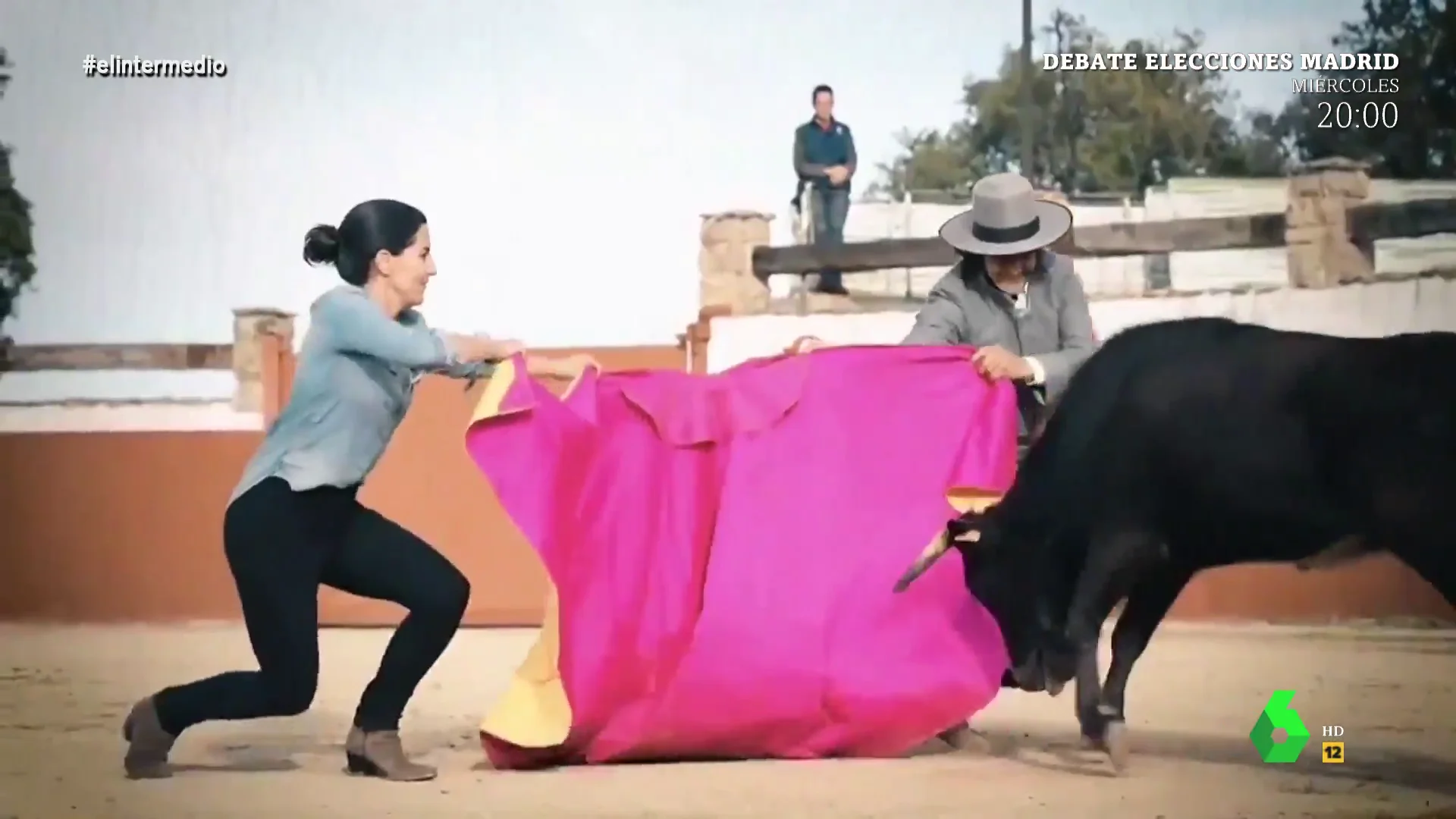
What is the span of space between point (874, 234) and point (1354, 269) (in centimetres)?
86

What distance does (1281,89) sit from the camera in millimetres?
3090

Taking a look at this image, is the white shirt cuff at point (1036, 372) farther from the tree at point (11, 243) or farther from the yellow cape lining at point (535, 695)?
the tree at point (11, 243)

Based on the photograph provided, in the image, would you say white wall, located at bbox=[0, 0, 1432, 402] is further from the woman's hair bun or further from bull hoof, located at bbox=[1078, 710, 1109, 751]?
bull hoof, located at bbox=[1078, 710, 1109, 751]

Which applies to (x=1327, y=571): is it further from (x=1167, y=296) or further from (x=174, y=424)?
(x=174, y=424)

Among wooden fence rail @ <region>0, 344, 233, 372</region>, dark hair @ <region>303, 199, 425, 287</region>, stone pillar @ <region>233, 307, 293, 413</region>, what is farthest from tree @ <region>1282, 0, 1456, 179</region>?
wooden fence rail @ <region>0, 344, 233, 372</region>

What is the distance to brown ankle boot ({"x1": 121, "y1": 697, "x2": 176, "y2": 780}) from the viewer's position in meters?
2.71

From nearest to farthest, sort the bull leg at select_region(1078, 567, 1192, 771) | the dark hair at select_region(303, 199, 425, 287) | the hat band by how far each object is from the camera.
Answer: the dark hair at select_region(303, 199, 425, 287)
the bull leg at select_region(1078, 567, 1192, 771)
the hat band

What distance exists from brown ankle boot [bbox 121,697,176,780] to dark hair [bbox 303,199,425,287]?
744 millimetres

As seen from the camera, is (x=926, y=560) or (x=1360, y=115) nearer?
(x=926, y=560)

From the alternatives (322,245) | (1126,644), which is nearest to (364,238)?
(322,245)

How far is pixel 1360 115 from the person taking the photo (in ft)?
10.2

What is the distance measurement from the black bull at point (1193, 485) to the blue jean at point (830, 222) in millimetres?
556

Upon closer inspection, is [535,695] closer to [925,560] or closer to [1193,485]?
[925,560]

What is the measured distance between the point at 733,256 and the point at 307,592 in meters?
0.97
